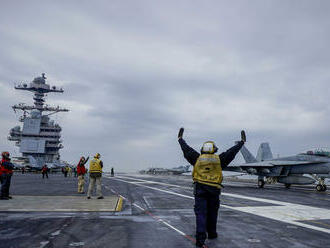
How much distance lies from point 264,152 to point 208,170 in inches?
1352

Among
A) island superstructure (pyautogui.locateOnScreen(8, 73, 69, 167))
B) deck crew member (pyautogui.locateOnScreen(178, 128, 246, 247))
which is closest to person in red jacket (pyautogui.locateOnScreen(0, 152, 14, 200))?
deck crew member (pyautogui.locateOnScreen(178, 128, 246, 247))

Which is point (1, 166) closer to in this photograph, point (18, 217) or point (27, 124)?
point (18, 217)

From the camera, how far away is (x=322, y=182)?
67.1 feet

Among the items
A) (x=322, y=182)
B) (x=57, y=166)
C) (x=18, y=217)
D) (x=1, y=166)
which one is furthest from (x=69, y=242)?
(x=57, y=166)

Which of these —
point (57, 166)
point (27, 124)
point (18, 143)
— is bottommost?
point (57, 166)

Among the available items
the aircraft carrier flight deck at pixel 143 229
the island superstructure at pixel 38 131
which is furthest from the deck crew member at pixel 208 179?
the island superstructure at pixel 38 131

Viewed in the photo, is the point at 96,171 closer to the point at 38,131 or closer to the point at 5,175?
the point at 5,175

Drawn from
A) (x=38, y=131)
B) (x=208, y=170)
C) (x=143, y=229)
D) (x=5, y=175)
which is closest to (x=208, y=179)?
(x=208, y=170)

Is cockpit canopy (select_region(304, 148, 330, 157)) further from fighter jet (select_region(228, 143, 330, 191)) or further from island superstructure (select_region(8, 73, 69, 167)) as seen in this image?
island superstructure (select_region(8, 73, 69, 167))

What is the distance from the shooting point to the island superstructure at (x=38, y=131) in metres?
66.9

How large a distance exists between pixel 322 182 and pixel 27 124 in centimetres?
6994

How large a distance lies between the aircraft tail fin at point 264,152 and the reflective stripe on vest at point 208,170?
3400 cm

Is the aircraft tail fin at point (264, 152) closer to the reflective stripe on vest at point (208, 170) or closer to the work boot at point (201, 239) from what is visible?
the reflective stripe on vest at point (208, 170)

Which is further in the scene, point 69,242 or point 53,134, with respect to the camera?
point 53,134
